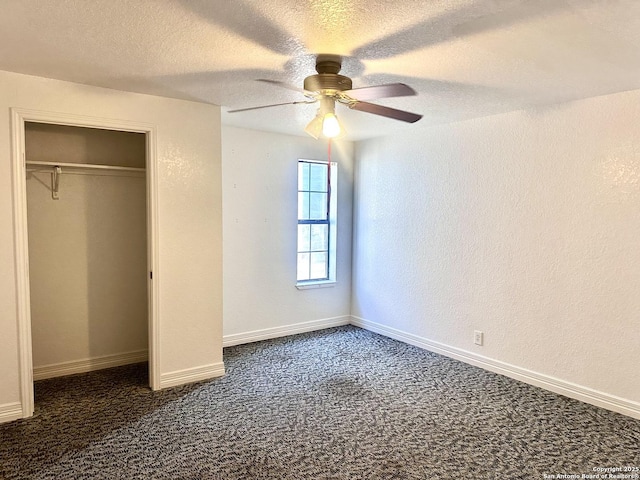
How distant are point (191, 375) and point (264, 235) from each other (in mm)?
1724

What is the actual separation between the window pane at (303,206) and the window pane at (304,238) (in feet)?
0.38

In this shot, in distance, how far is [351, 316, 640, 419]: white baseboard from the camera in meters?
3.14

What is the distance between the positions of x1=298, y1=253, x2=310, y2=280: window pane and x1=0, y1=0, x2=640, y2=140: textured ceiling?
2325 mm

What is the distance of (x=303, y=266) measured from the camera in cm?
530

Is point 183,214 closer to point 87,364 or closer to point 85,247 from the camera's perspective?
point 85,247

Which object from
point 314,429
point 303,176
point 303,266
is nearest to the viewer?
point 314,429

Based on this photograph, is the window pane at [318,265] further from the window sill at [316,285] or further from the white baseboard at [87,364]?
the white baseboard at [87,364]

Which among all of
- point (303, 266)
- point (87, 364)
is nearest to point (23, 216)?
point (87, 364)

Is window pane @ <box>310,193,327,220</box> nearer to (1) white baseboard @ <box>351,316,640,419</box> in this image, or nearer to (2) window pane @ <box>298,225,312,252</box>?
(2) window pane @ <box>298,225,312,252</box>

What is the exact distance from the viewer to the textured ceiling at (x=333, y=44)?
189cm

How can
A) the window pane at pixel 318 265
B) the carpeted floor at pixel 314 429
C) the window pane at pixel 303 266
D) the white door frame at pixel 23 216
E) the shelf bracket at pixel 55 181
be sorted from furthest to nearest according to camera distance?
the window pane at pixel 318 265, the window pane at pixel 303 266, the shelf bracket at pixel 55 181, the white door frame at pixel 23 216, the carpeted floor at pixel 314 429

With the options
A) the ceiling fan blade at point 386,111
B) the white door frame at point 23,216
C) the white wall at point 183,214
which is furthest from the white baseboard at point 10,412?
the ceiling fan blade at point 386,111

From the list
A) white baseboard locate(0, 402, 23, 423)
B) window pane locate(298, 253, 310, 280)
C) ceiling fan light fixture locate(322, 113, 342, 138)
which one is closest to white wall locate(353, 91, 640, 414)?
window pane locate(298, 253, 310, 280)

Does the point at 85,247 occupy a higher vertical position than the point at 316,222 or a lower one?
lower
